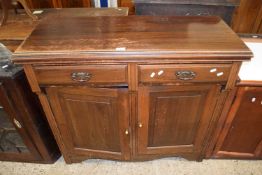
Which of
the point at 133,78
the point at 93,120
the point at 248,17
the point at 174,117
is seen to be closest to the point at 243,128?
the point at 174,117

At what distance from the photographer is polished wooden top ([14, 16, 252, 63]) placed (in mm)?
841

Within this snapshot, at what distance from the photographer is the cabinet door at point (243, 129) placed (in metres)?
1.06

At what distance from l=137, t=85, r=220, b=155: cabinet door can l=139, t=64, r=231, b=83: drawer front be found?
0.18 feet

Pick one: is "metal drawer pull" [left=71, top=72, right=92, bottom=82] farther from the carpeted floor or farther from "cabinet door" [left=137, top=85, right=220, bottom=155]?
the carpeted floor

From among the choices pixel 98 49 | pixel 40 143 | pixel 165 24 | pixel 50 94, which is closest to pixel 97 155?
pixel 40 143

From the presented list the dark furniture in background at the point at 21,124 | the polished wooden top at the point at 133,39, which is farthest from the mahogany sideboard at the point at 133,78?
the dark furniture in background at the point at 21,124

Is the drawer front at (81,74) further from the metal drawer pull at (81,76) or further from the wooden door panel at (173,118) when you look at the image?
the wooden door panel at (173,118)

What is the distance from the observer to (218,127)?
1.19m

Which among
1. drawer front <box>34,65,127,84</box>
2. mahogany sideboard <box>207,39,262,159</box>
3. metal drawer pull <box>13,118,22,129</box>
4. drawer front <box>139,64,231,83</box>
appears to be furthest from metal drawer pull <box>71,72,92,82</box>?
mahogany sideboard <box>207,39,262,159</box>

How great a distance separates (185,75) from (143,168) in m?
0.79

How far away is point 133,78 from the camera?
36.1 inches

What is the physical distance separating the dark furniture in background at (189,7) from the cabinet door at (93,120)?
2.41ft

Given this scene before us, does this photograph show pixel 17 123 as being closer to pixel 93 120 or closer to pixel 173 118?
pixel 93 120

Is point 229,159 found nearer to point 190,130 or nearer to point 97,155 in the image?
point 190,130
